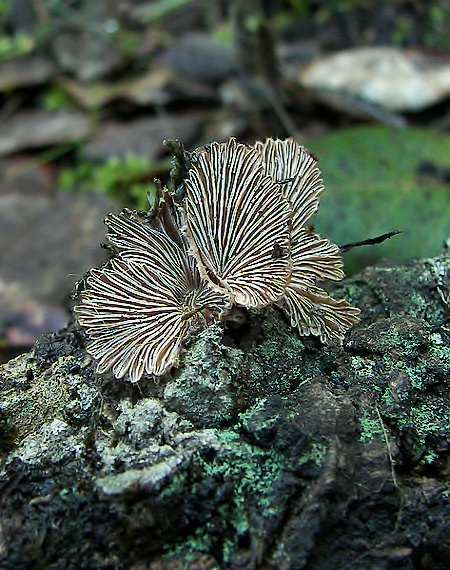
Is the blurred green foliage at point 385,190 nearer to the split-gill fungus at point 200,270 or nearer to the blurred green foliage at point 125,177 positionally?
the blurred green foliage at point 125,177

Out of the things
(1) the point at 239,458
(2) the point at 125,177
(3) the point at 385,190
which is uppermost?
(2) the point at 125,177

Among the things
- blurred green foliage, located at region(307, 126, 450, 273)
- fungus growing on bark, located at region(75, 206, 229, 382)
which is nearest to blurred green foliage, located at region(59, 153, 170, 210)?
blurred green foliage, located at region(307, 126, 450, 273)

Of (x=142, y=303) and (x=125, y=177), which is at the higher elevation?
(x=125, y=177)

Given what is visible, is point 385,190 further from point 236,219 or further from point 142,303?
point 142,303

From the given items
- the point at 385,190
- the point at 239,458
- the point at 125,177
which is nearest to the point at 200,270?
the point at 239,458

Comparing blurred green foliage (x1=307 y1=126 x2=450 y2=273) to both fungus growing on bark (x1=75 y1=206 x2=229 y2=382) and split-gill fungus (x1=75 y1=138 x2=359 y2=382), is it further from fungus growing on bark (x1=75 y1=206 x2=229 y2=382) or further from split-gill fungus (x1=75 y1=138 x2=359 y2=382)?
fungus growing on bark (x1=75 y1=206 x2=229 y2=382)

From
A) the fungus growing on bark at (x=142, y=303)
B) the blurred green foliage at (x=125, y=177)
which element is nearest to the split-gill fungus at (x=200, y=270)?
the fungus growing on bark at (x=142, y=303)
